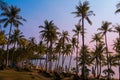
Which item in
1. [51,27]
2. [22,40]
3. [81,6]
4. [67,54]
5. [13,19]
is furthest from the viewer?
[67,54]

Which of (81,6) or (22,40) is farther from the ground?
(81,6)

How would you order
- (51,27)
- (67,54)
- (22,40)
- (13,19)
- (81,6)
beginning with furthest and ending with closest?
(67,54), (22,40), (51,27), (13,19), (81,6)

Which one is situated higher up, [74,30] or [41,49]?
[74,30]

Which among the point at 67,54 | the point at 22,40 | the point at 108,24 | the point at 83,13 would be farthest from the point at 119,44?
the point at 22,40

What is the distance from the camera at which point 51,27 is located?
2881 inches

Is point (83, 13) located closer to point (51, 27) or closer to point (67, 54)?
point (51, 27)

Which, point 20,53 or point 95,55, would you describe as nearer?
point 95,55

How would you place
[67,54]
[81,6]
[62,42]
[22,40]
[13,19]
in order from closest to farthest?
[81,6]
[13,19]
[22,40]
[62,42]
[67,54]

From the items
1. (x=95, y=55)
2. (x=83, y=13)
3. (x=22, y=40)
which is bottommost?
(x=95, y=55)

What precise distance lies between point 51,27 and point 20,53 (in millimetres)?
25433

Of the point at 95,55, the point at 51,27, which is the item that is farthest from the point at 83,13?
the point at 95,55

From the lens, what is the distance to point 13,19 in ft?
212

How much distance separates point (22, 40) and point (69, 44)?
72.4 feet

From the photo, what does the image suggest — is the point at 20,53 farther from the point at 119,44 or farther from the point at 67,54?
the point at 119,44
